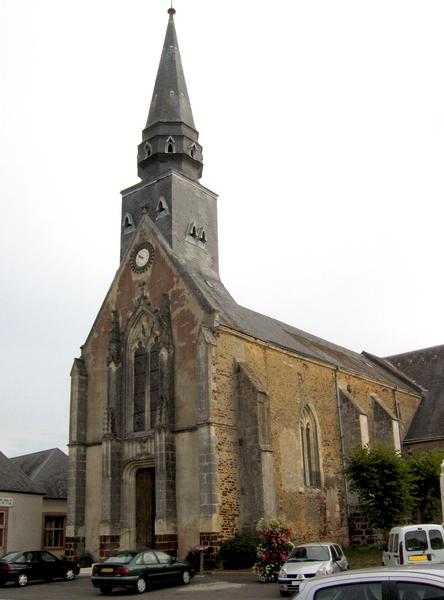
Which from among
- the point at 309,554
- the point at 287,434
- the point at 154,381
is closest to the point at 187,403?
the point at 154,381

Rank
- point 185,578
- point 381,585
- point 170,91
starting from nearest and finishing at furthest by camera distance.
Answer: point 381,585 < point 185,578 < point 170,91

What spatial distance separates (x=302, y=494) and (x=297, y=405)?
11.9ft

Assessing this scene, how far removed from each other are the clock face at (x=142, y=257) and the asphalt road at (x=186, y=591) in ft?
41.7

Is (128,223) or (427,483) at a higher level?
(128,223)

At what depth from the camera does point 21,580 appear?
20203mm

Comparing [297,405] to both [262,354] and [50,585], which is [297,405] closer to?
[262,354]

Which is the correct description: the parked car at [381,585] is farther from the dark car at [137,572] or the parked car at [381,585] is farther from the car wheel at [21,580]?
the car wheel at [21,580]

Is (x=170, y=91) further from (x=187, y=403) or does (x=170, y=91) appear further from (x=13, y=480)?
(x=13, y=480)

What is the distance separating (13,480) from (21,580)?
10.3 meters

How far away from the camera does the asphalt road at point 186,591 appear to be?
15.8 metres

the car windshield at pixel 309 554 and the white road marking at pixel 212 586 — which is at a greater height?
the car windshield at pixel 309 554

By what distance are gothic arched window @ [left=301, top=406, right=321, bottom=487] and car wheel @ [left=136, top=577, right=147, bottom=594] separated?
Answer: 38.4 feet

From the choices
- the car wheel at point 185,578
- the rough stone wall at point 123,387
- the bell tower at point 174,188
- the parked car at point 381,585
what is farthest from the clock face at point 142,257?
the parked car at point 381,585

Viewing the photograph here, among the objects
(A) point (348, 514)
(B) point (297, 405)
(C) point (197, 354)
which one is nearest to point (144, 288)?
(C) point (197, 354)
